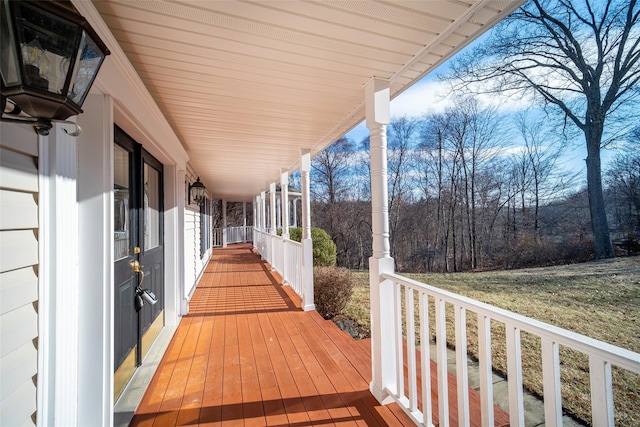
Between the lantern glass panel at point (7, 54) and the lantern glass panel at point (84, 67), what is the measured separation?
4.8 inches

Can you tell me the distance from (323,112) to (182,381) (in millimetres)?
2746

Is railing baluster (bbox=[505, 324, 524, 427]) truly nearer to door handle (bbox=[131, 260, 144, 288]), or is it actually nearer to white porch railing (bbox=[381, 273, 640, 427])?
white porch railing (bbox=[381, 273, 640, 427])

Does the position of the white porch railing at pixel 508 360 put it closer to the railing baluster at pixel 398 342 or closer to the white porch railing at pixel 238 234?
the railing baluster at pixel 398 342

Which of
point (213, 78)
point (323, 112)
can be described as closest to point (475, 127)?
point (323, 112)

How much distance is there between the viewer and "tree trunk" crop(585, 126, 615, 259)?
6.01 meters

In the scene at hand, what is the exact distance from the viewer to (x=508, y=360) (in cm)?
117

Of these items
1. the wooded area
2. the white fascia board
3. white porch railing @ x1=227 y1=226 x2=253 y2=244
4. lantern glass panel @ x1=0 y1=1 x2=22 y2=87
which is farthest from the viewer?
white porch railing @ x1=227 y1=226 x2=253 y2=244

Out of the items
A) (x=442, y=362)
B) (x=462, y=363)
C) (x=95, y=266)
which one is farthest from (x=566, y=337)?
(x=95, y=266)

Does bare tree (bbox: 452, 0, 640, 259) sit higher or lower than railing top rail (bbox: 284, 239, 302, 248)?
higher

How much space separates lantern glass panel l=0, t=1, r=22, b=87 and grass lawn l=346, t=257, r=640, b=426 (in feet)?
14.1

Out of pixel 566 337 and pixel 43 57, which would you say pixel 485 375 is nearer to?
pixel 566 337

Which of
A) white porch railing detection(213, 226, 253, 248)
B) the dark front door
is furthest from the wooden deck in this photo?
white porch railing detection(213, 226, 253, 248)

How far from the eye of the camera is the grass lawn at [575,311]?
10.1 ft

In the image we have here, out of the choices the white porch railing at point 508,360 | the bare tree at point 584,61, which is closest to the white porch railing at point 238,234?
the bare tree at point 584,61
